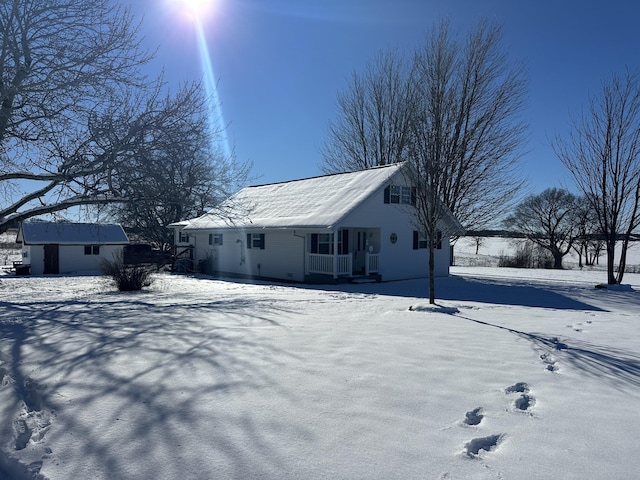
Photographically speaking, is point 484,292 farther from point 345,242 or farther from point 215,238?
point 215,238

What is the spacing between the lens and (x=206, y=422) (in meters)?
3.41

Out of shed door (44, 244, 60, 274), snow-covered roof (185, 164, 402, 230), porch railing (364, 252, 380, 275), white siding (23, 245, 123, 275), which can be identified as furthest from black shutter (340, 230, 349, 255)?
shed door (44, 244, 60, 274)

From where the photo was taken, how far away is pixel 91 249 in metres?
32.4

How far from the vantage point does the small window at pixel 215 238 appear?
2367 centimetres

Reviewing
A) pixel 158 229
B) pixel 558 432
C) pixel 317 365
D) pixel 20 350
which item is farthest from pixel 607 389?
pixel 158 229

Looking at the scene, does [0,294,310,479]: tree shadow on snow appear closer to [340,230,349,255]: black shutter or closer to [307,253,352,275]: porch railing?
[307,253,352,275]: porch railing

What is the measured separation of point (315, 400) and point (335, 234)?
13.3 meters

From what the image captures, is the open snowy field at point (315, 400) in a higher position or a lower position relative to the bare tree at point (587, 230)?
lower

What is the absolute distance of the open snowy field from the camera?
9.43ft

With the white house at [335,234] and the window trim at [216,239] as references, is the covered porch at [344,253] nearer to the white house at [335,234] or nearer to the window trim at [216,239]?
the white house at [335,234]

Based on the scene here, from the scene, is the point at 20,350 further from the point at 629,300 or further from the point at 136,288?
the point at 629,300

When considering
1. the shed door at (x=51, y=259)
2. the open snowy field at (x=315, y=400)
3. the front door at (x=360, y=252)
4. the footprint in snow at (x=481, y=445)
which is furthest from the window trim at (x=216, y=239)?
the footprint in snow at (x=481, y=445)

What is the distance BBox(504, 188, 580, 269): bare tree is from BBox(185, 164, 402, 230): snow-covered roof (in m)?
25.7

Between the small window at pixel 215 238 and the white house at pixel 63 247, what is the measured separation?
9239 millimetres
